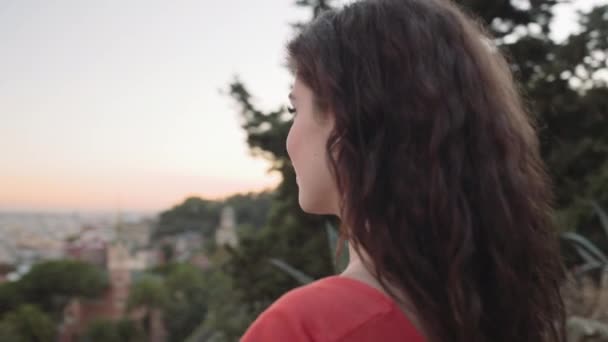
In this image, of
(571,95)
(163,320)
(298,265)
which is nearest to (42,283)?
(163,320)

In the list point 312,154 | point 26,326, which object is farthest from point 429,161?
point 26,326

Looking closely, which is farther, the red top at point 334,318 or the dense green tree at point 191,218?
the dense green tree at point 191,218

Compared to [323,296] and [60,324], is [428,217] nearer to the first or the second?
[323,296]

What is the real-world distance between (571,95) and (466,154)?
25.4 feet

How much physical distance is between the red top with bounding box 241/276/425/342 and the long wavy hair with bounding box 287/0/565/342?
4 centimetres

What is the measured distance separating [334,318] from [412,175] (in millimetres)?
201

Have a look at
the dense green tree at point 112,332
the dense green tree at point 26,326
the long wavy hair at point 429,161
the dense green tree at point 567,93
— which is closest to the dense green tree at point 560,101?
the dense green tree at point 567,93

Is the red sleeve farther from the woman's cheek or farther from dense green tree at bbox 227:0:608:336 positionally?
dense green tree at bbox 227:0:608:336

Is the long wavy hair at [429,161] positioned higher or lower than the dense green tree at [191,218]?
higher

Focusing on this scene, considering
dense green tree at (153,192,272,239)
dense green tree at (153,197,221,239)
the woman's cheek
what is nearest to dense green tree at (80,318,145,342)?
dense green tree at (153,192,272,239)

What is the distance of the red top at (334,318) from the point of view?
661 mm

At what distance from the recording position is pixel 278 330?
0.66 m

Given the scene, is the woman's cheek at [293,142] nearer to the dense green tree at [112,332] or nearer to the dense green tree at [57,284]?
the dense green tree at [112,332]

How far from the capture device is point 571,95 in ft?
25.7
